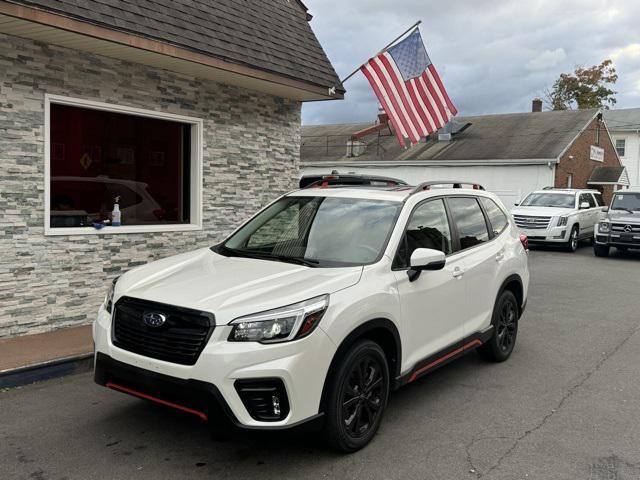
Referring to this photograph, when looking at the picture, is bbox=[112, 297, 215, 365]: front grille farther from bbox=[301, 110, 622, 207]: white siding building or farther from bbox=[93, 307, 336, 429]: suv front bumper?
bbox=[301, 110, 622, 207]: white siding building

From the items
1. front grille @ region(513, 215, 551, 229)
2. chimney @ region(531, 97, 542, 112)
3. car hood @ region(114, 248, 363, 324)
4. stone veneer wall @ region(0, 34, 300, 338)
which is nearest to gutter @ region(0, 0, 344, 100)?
stone veneer wall @ region(0, 34, 300, 338)

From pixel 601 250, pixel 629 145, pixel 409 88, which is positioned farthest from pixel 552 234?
pixel 629 145

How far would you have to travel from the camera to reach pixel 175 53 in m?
6.79

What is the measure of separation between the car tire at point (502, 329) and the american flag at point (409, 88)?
14.2 ft

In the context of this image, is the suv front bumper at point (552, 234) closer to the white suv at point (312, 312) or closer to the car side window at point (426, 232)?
the white suv at point (312, 312)

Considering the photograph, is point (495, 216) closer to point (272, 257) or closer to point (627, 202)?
point (272, 257)

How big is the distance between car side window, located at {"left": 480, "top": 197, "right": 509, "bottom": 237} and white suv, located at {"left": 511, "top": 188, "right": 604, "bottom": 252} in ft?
39.5

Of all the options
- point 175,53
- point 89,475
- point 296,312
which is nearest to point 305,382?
point 296,312

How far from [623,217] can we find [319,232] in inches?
552

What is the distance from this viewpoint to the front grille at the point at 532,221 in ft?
57.4

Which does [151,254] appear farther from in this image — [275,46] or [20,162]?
[275,46]

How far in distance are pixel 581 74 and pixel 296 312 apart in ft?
173

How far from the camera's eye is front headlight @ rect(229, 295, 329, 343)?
3410mm

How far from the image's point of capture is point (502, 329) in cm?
600
